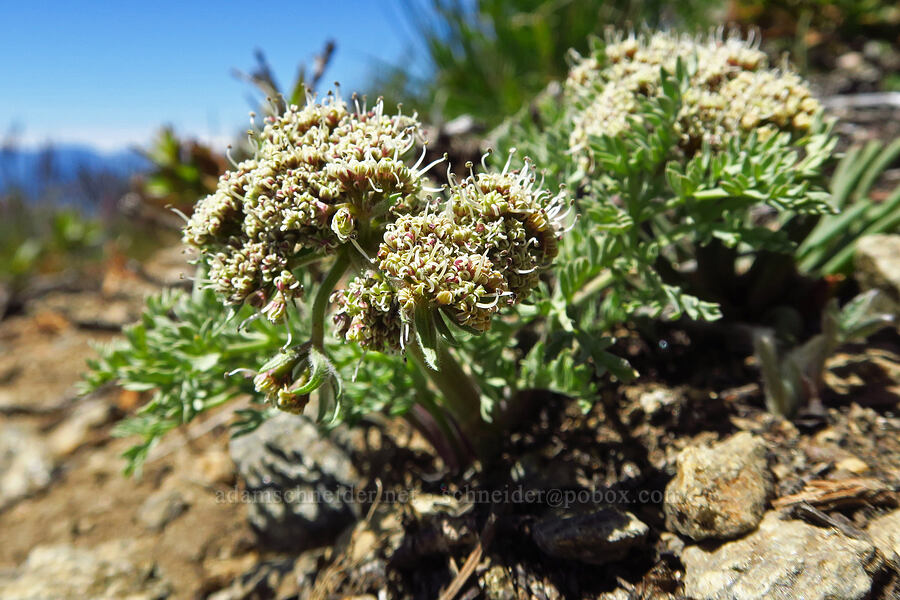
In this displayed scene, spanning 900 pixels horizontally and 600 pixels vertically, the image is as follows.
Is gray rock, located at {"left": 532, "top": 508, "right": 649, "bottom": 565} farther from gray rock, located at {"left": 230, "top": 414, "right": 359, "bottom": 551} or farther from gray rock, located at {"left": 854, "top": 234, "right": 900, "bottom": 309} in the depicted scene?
gray rock, located at {"left": 854, "top": 234, "right": 900, "bottom": 309}

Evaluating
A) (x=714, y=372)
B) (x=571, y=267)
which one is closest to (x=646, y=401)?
(x=714, y=372)

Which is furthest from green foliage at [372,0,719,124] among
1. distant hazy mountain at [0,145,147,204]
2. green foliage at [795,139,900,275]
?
distant hazy mountain at [0,145,147,204]

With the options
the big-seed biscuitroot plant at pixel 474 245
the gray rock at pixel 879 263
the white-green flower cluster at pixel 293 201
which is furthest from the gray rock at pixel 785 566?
the white-green flower cluster at pixel 293 201

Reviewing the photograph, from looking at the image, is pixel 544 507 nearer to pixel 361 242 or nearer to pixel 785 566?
pixel 785 566

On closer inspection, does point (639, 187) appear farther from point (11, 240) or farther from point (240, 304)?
point (11, 240)

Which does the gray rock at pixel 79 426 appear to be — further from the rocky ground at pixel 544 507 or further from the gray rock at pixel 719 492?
the gray rock at pixel 719 492

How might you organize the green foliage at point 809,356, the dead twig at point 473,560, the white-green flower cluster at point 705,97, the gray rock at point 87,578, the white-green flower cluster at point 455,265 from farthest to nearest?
1. the gray rock at point 87,578
2. the green foliage at point 809,356
3. the white-green flower cluster at point 705,97
4. the dead twig at point 473,560
5. the white-green flower cluster at point 455,265
